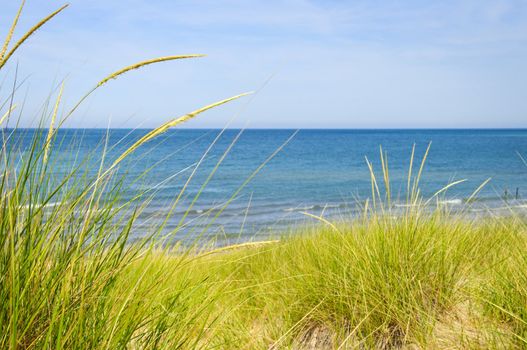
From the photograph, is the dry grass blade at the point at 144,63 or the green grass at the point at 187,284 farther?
the green grass at the point at 187,284

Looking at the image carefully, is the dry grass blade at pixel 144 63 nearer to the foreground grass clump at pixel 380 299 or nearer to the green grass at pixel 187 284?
the green grass at pixel 187 284

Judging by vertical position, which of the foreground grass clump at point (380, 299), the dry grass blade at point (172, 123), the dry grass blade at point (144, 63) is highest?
the dry grass blade at point (144, 63)

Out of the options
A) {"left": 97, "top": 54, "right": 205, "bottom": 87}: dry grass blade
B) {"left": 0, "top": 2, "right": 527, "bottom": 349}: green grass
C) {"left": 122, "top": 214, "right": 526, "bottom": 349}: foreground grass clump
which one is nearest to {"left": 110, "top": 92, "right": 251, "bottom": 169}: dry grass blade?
{"left": 0, "top": 2, "right": 527, "bottom": 349}: green grass

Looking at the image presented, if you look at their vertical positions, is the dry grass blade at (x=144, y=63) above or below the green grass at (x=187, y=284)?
above

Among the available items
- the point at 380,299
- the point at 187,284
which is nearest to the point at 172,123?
the point at 187,284

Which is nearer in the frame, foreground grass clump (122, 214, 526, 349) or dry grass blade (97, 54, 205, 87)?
dry grass blade (97, 54, 205, 87)

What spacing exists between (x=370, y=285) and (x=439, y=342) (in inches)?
18.3

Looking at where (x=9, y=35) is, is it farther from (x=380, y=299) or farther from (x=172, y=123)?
(x=380, y=299)

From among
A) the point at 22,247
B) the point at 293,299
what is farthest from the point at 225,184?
the point at 22,247

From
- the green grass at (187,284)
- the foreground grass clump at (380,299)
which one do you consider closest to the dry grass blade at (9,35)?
the green grass at (187,284)

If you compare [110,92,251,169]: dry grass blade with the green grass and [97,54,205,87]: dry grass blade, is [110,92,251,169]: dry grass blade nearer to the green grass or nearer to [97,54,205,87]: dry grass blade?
the green grass

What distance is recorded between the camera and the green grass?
63.8 inches

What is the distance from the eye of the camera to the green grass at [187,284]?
162cm

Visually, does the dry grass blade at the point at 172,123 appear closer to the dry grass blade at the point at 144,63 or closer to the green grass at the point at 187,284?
the green grass at the point at 187,284
